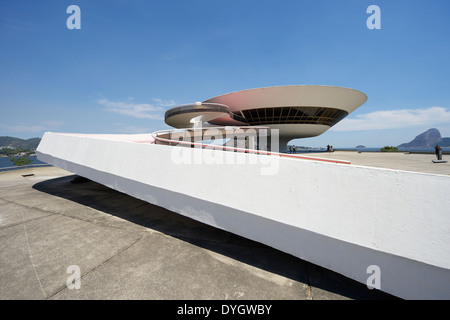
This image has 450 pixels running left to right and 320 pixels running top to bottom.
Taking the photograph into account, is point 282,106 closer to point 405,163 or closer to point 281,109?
point 281,109

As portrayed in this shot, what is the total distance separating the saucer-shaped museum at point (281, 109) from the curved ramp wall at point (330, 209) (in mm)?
16908

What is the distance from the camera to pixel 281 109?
88.1ft

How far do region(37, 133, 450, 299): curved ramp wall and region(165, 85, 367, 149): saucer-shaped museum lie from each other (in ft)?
55.5

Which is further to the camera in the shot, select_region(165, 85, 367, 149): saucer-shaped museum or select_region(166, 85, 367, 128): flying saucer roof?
select_region(166, 85, 367, 128): flying saucer roof

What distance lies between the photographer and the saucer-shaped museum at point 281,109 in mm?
21505

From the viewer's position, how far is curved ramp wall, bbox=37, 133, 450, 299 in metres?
2.34

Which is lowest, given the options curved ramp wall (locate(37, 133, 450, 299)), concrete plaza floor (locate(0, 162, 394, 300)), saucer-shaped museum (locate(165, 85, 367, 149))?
concrete plaza floor (locate(0, 162, 394, 300))

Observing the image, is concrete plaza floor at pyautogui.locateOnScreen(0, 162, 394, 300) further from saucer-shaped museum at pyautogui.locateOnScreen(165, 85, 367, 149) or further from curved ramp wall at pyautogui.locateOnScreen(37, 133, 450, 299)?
saucer-shaped museum at pyautogui.locateOnScreen(165, 85, 367, 149)

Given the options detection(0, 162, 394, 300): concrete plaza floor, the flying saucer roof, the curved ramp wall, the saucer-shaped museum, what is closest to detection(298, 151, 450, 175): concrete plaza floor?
the curved ramp wall

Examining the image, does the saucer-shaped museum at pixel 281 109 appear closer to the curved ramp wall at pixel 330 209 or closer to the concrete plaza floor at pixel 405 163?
the concrete plaza floor at pixel 405 163

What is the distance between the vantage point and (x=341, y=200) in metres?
2.80

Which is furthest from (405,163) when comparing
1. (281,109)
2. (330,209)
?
(281,109)
